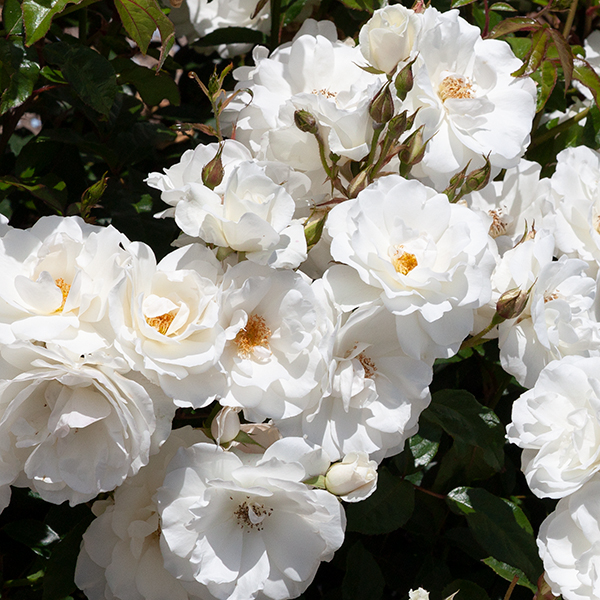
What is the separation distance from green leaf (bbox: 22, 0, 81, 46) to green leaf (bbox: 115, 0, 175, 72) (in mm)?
74

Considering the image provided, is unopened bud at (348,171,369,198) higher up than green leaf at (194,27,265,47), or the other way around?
unopened bud at (348,171,369,198)

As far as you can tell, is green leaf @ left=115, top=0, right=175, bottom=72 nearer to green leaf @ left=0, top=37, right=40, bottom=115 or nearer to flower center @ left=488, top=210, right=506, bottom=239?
green leaf @ left=0, top=37, right=40, bottom=115

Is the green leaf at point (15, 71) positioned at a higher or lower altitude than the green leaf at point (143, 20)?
lower

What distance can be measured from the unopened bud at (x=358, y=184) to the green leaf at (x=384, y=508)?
513 millimetres

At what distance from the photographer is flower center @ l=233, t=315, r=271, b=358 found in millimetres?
888

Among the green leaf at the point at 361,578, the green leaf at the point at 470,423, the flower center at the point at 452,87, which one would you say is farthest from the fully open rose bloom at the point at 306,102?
the green leaf at the point at 361,578

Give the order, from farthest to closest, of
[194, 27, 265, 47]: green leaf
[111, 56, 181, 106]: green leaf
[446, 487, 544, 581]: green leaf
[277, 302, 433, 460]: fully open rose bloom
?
[194, 27, 265, 47]: green leaf
[111, 56, 181, 106]: green leaf
[446, 487, 544, 581]: green leaf
[277, 302, 433, 460]: fully open rose bloom

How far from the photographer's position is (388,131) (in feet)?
3.06

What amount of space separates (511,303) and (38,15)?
77 centimetres

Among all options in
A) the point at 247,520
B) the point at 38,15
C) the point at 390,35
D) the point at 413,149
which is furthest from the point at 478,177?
the point at 38,15

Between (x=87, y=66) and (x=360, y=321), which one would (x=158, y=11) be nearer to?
(x=87, y=66)

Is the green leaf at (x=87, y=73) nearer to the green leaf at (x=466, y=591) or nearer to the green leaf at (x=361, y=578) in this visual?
the green leaf at (x=361, y=578)

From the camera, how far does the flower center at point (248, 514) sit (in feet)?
2.92

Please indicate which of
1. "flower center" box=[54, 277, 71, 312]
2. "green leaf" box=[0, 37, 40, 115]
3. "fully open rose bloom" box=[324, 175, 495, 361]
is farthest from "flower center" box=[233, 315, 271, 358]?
"green leaf" box=[0, 37, 40, 115]
